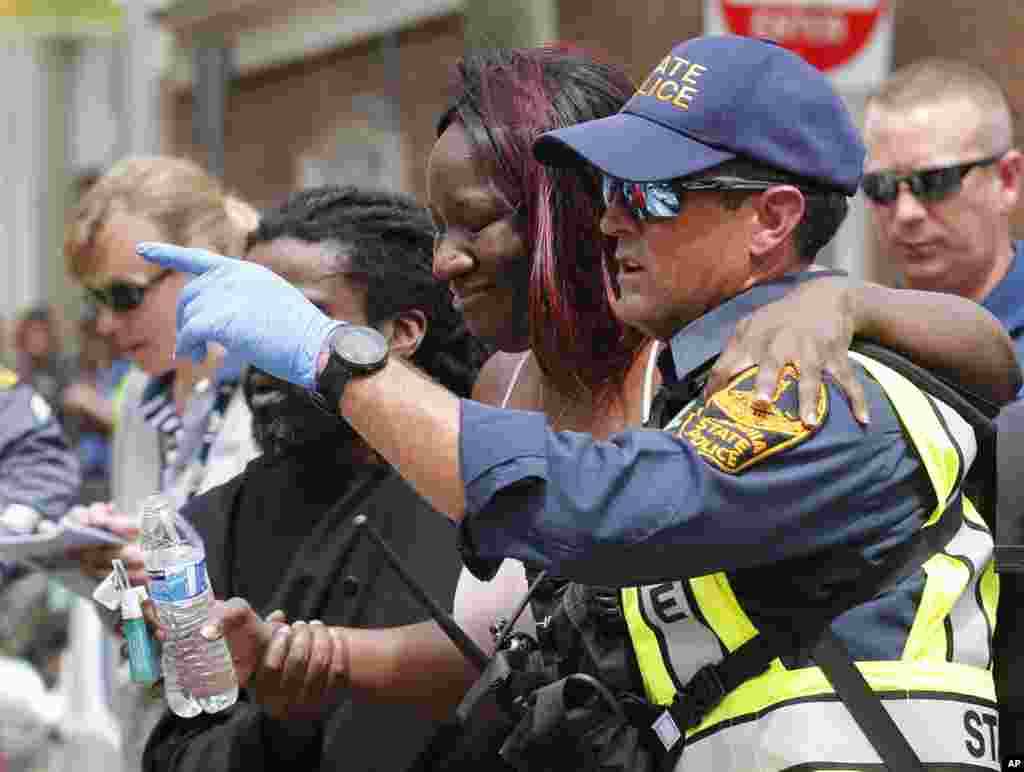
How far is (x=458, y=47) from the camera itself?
13148 millimetres

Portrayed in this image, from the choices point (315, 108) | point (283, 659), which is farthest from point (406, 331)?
point (315, 108)

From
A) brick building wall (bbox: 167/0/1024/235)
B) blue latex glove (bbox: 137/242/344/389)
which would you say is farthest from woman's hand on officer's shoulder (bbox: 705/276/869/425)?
brick building wall (bbox: 167/0/1024/235)

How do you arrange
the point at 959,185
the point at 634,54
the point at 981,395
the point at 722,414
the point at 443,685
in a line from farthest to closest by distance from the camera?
1. the point at 634,54
2. the point at 959,185
3. the point at 443,685
4. the point at 981,395
5. the point at 722,414

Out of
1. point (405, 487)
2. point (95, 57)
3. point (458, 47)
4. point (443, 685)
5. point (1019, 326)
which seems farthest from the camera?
point (95, 57)

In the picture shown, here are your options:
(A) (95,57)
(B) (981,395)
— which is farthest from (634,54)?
(A) (95,57)

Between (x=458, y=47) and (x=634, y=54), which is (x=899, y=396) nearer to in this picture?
(x=634, y=54)

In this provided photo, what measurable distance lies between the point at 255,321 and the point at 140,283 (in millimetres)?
2586

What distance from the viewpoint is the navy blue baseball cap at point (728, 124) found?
2.48 metres

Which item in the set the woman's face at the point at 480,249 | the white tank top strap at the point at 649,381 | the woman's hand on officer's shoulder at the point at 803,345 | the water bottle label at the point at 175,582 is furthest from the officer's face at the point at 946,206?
the water bottle label at the point at 175,582

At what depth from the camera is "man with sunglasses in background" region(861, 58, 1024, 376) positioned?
4.30 metres

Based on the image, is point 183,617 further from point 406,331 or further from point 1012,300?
point 1012,300

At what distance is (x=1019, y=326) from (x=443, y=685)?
1.71 m

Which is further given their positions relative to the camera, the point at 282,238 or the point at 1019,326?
the point at 1019,326

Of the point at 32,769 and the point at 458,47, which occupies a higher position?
the point at 458,47
